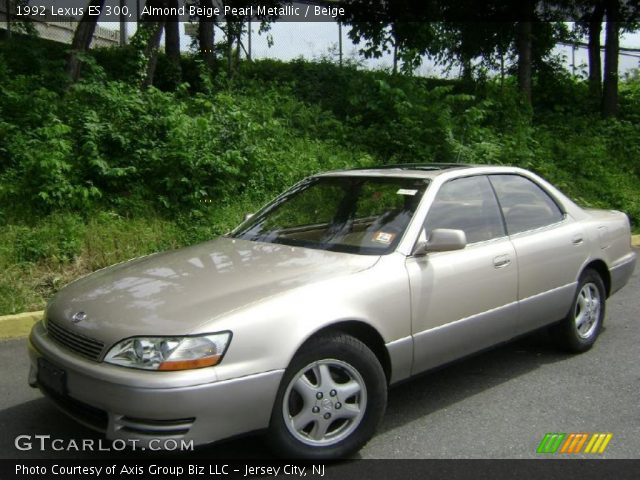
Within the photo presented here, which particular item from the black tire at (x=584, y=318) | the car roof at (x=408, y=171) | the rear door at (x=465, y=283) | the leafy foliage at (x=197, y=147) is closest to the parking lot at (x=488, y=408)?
the black tire at (x=584, y=318)

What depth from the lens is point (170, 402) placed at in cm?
295

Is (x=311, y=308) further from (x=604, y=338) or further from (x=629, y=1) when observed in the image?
(x=629, y=1)

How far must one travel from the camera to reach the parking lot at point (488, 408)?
3658 millimetres

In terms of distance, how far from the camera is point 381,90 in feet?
41.5

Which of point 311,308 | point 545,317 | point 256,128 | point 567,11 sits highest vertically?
point 567,11

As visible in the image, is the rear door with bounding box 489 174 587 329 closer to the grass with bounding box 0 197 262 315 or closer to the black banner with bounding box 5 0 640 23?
the grass with bounding box 0 197 262 315

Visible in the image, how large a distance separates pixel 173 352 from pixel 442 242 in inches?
66.4

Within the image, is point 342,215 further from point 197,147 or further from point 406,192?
point 197,147

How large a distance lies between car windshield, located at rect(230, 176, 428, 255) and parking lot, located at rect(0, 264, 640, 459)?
3.17ft

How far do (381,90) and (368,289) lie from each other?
9556mm

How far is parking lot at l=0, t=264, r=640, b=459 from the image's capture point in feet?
12.0

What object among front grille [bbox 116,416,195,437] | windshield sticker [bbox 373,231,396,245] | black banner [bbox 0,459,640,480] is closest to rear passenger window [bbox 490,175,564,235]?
windshield sticker [bbox 373,231,396,245]

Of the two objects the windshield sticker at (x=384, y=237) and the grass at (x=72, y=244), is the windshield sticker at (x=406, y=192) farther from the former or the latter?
the grass at (x=72, y=244)

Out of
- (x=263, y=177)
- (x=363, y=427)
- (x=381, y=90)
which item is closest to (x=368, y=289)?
(x=363, y=427)
